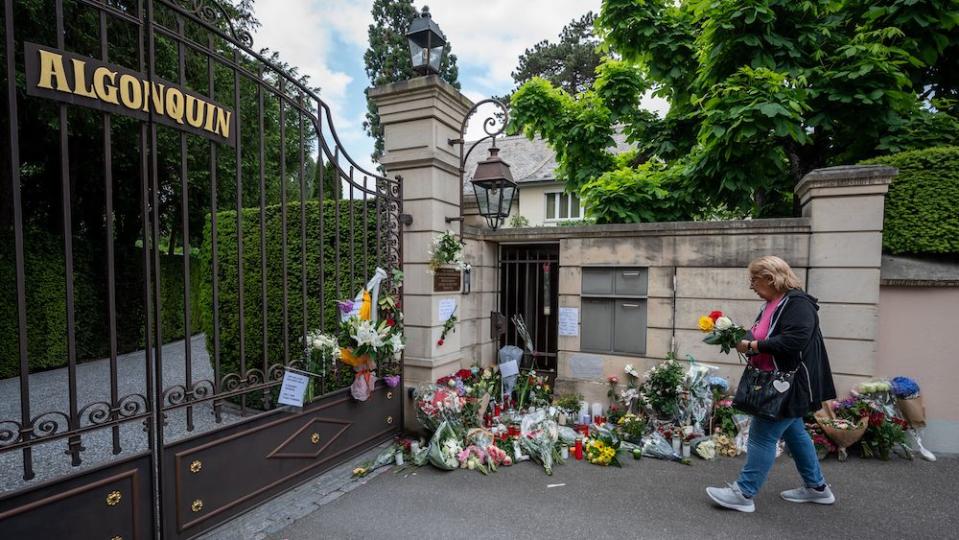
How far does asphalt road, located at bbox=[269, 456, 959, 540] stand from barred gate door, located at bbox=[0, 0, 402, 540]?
30.1 inches

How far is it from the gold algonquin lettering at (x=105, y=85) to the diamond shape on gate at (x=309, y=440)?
252cm

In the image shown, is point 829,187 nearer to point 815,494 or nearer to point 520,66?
point 815,494

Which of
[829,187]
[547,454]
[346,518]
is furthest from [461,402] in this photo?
[829,187]

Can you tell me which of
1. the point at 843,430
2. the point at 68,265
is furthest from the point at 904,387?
the point at 68,265

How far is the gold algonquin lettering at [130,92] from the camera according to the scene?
2.57m

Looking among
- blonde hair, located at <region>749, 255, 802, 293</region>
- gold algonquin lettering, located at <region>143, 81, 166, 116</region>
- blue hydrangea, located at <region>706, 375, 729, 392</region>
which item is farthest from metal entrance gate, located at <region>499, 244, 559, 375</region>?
gold algonquin lettering, located at <region>143, 81, 166, 116</region>

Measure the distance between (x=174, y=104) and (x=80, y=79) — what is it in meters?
Result: 0.49

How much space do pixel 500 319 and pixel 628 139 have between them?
454cm

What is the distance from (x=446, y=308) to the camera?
508 cm

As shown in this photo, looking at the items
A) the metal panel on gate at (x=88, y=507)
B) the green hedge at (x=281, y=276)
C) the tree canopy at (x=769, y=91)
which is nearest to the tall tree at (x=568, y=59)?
the tree canopy at (x=769, y=91)

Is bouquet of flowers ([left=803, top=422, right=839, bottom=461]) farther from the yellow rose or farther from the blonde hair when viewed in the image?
the blonde hair

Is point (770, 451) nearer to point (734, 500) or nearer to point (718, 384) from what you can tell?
point (734, 500)

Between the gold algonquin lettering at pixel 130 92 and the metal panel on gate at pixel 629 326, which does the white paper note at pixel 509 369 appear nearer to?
the metal panel on gate at pixel 629 326

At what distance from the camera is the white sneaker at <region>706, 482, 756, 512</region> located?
3359mm
